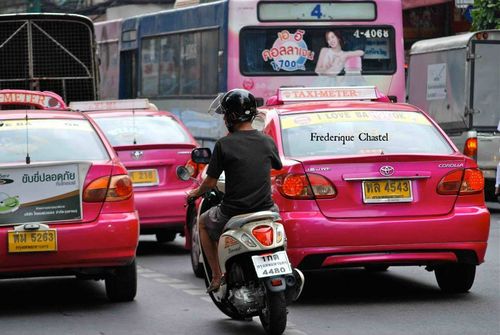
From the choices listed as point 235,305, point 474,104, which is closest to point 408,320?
point 235,305

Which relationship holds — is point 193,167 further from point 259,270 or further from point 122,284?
point 259,270

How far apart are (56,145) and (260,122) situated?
88.2 inches

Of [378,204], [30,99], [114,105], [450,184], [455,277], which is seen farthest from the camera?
[114,105]

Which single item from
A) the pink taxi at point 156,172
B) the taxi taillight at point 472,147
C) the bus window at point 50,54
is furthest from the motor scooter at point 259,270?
the taxi taillight at point 472,147

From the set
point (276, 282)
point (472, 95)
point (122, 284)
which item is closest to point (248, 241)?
point (276, 282)

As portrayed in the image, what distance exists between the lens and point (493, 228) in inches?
719

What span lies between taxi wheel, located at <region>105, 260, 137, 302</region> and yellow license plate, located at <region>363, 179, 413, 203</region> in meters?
1.83

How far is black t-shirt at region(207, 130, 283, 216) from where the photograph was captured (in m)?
9.03

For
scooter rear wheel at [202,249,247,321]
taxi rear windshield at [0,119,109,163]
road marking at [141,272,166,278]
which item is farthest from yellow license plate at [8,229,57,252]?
road marking at [141,272,166,278]

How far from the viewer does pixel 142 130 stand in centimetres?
1530

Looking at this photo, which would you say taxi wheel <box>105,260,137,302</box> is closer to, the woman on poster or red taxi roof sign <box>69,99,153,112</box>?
red taxi roof sign <box>69,99,153,112</box>

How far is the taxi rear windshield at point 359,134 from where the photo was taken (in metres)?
10.7

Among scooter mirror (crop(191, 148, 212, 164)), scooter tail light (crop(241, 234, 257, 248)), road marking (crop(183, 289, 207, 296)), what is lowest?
road marking (crop(183, 289, 207, 296))

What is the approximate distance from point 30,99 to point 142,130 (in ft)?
4.13
